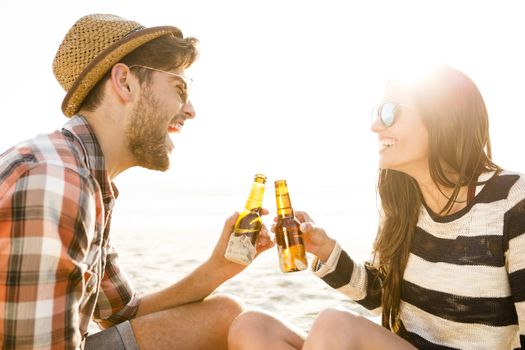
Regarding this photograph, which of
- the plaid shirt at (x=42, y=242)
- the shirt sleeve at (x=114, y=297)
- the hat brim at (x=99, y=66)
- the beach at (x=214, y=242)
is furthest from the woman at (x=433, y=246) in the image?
the beach at (x=214, y=242)

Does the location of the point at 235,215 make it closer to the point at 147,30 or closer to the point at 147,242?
the point at 147,30

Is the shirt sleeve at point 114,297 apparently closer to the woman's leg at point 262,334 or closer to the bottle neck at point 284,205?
the woman's leg at point 262,334

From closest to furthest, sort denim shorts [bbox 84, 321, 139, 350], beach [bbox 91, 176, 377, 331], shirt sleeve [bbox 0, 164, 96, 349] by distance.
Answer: shirt sleeve [bbox 0, 164, 96, 349], denim shorts [bbox 84, 321, 139, 350], beach [bbox 91, 176, 377, 331]

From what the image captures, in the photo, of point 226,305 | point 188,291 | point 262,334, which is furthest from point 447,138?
point 188,291

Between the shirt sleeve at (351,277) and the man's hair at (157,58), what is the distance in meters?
1.44

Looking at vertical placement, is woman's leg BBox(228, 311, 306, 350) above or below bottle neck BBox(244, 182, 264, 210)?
below

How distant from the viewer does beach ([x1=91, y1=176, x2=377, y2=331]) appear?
18.5ft

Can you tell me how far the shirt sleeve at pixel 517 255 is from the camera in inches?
90.6

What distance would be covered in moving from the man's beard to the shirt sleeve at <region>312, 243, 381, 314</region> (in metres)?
1.16

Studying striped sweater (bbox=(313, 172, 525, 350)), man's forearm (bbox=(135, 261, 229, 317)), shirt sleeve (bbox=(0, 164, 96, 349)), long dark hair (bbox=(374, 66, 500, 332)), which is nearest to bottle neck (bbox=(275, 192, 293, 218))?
man's forearm (bbox=(135, 261, 229, 317))

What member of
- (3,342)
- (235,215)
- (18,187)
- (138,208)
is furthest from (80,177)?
(138,208)

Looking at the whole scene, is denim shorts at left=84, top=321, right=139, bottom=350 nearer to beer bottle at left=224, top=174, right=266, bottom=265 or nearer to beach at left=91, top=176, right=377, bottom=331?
beer bottle at left=224, top=174, right=266, bottom=265

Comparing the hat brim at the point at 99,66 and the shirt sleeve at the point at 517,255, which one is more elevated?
the hat brim at the point at 99,66

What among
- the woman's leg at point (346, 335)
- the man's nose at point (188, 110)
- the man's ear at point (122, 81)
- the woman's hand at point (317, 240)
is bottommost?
the woman's leg at point (346, 335)
